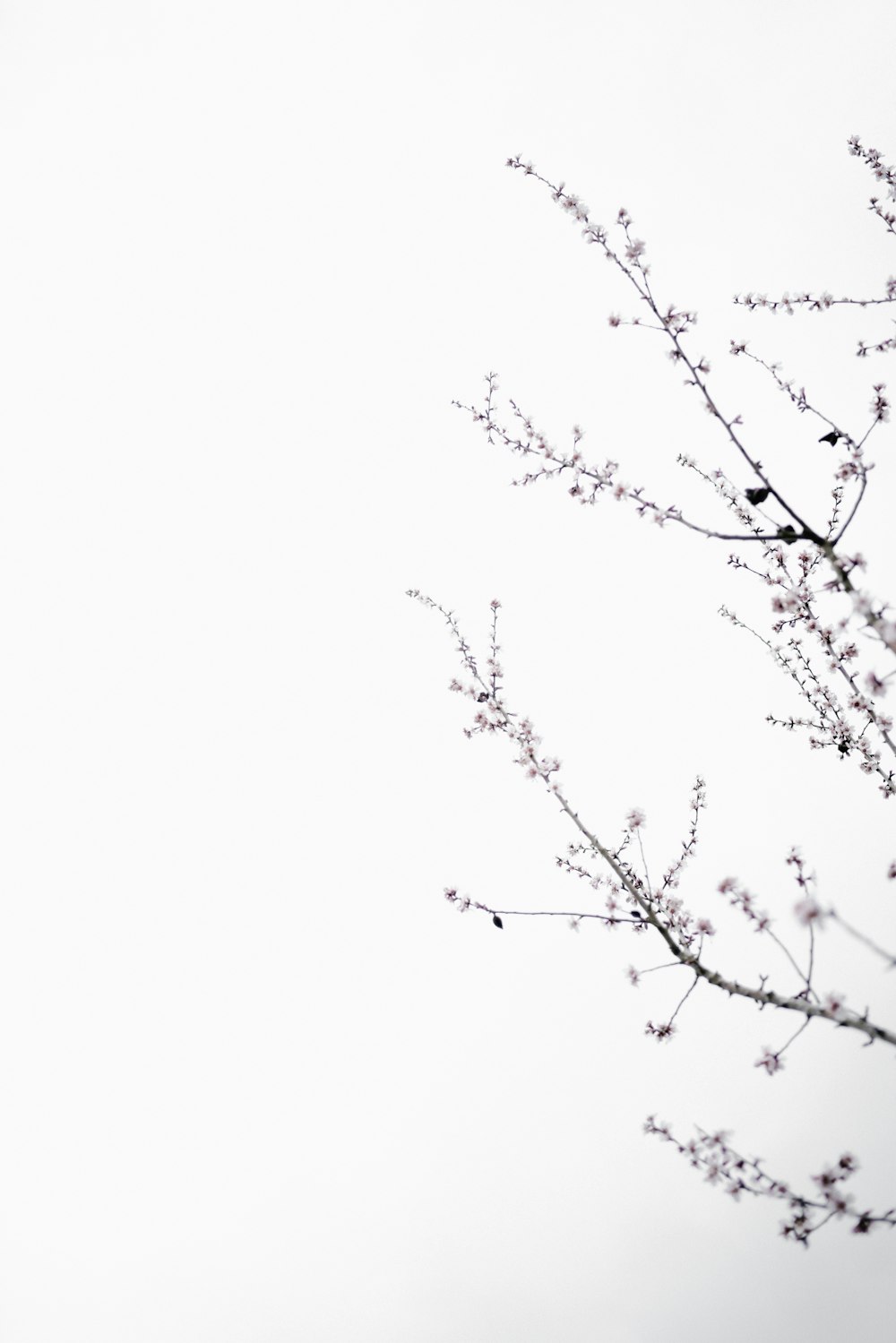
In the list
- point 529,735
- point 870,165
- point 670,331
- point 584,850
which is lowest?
point 584,850

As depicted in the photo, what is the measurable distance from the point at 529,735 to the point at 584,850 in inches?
42.3

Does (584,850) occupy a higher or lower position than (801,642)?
lower

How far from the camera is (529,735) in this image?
5418 mm

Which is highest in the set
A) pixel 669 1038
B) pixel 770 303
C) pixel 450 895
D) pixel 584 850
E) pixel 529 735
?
pixel 770 303

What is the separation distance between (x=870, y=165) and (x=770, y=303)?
113 centimetres

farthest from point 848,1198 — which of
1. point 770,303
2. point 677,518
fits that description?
point 770,303

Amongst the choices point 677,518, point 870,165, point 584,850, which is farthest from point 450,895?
point 870,165

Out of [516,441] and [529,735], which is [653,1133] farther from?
[516,441]

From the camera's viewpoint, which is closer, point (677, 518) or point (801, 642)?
point (677, 518)

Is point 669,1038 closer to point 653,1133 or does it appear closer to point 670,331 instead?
point 653,1133

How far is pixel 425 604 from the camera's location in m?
5.75

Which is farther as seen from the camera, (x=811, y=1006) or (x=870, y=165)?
(x=870, y=165)

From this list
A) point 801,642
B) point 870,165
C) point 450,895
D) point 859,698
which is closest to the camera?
point 870,165

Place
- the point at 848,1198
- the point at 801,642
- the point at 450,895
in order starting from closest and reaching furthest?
1. the point at 848,1198
2. the point at 450,895
3. the point at 801,642
